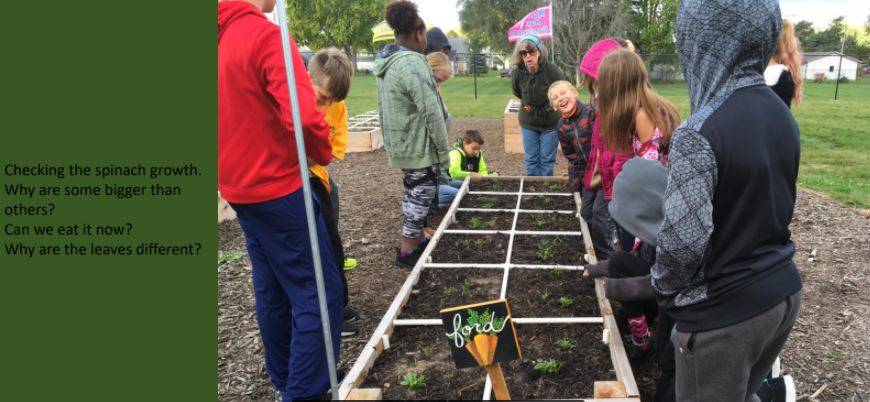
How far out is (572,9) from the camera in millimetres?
31594

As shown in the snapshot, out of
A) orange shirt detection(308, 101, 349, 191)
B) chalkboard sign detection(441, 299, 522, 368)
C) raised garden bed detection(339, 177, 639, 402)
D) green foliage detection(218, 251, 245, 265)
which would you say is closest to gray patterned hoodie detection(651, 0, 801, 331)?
chalkboard sign detection(441, 299, 522, 368)

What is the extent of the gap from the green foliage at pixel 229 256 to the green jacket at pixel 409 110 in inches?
63.1

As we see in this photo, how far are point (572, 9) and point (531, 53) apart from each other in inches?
1133

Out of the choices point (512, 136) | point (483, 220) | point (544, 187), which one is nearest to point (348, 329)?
point (483, 220)

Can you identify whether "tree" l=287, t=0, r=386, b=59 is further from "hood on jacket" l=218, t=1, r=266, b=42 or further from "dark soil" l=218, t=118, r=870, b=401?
"hood on jacket" l=218, t=1, r=266, b=42

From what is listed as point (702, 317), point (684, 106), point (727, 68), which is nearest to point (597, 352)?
point (702, 317)

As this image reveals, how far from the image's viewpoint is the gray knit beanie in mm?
1790

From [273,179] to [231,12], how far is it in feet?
2.08

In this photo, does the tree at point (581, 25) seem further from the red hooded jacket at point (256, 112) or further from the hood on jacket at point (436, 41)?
the red hooded jacket at point (256, 112)

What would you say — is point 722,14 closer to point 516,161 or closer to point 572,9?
point 516,161

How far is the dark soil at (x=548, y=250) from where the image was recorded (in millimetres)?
3959

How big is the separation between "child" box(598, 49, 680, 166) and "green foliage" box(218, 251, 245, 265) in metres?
3.23

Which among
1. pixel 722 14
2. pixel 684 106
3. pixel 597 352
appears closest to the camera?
pixel 722 14

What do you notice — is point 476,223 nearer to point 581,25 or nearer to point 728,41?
point 728,41
